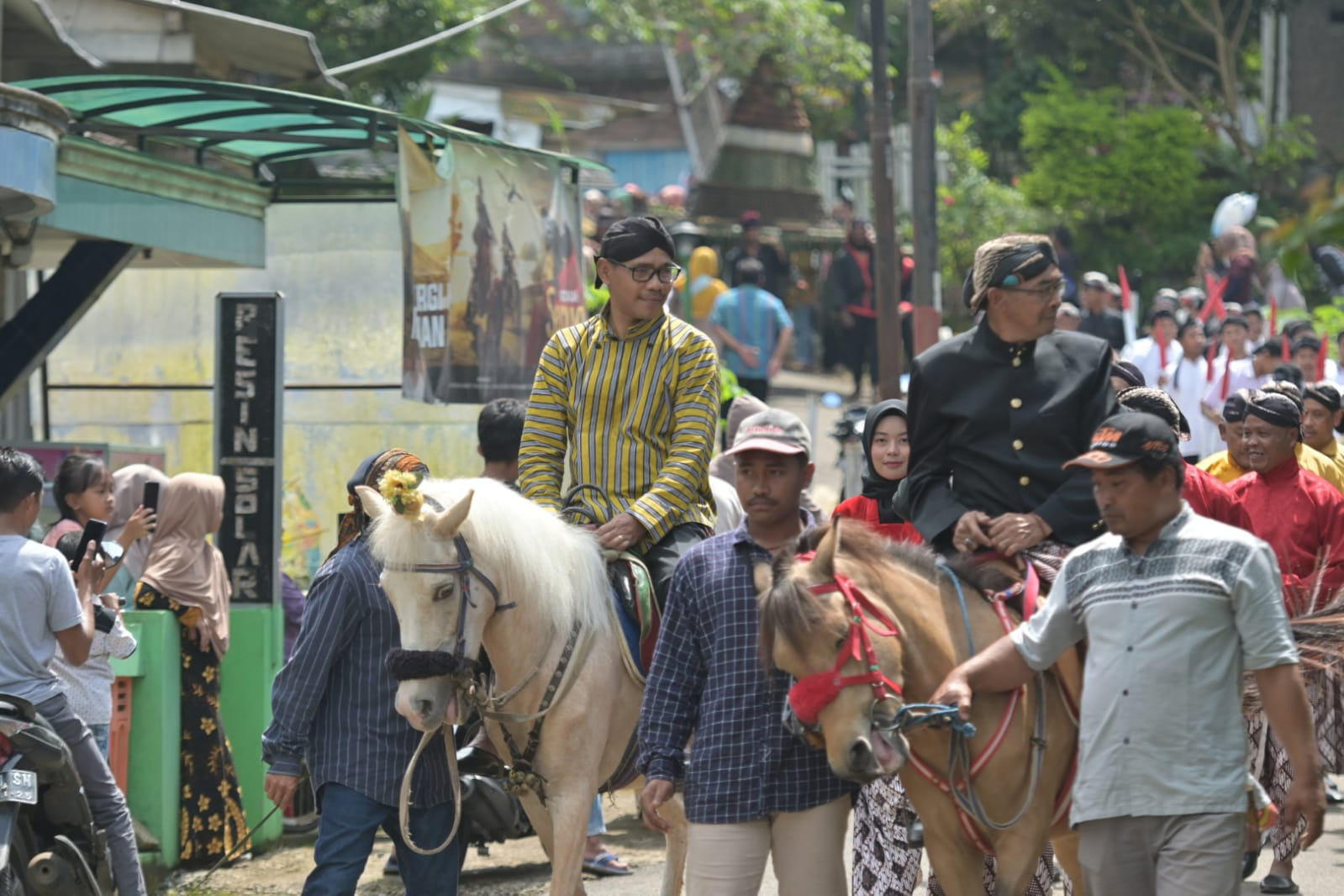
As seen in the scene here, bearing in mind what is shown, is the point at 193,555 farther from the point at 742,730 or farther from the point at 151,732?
the point at 742,730

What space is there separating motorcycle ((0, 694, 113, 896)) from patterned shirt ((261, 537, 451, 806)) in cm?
112

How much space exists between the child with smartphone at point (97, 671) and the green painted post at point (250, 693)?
1380 mm

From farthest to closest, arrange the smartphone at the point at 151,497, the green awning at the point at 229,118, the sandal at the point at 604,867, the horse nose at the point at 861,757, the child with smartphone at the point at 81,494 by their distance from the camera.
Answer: the green awning at the point at 229,118 → the sandal at the point at 604,867 → the smartphone at the point at 151,497 → the child with smartphone at the point at 81,494 → the horse nose at the point at 861,757

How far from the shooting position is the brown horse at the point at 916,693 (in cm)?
480

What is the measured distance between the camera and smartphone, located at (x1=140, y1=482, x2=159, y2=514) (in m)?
8.68

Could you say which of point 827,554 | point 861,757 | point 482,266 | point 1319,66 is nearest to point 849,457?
point 482,266

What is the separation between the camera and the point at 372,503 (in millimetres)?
6145

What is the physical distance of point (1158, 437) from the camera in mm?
4820

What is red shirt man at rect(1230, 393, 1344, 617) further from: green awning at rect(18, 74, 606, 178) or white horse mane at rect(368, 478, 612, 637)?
green awning at rect(18, 74, 606, 178)

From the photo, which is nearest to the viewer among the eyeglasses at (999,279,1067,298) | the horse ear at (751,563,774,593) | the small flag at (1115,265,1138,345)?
the horse ear at (751,563,774,593)

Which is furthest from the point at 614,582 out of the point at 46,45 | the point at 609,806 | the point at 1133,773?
the point at 46,45

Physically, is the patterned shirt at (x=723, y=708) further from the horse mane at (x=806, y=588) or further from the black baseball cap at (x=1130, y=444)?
the black baseball cap at (x=1130, y=444)

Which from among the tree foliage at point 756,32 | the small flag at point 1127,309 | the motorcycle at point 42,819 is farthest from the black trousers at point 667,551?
the tree foliage at point 756,32

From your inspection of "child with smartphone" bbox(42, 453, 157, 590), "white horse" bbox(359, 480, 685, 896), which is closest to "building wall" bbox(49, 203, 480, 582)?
"child with smartphone" bbox(42, 453, 157, 590)
